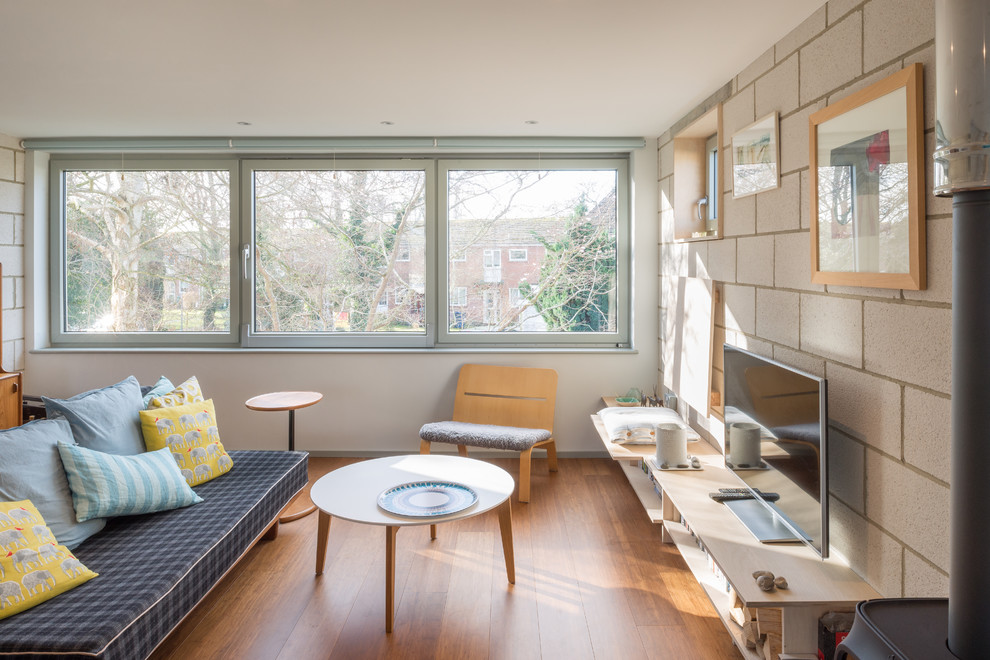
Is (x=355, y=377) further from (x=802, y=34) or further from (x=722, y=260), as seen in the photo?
(x=802, y=34)

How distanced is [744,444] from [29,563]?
Answer: 101 inches

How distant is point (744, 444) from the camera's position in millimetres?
2574

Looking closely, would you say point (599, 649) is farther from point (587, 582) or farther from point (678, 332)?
point (678, 332)

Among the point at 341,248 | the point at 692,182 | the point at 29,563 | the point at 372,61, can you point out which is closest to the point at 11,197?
the point at 341,248

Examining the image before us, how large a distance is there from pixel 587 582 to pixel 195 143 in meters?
3.88

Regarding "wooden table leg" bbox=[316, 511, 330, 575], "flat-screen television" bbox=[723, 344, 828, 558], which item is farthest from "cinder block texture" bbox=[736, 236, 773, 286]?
"wooden table leg" bbox=[316, 511, 330, 575]

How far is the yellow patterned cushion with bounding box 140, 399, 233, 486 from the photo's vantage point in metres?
2.90

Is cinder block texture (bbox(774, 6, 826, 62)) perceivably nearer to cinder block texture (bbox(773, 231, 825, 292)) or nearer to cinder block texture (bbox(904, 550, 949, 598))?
cinder block texture (bbox(773, 231, 825, 292))

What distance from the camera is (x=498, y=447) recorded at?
3.74 metres

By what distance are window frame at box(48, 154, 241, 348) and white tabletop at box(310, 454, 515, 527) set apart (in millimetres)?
2293

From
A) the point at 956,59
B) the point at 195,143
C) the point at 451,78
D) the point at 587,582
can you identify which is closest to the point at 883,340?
the point at 956,59

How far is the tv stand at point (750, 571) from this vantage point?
6.00ft

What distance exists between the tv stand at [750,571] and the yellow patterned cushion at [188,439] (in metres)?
2.14

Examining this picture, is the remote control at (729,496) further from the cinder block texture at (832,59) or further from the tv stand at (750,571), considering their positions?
the cinder block texture at (832,59)
